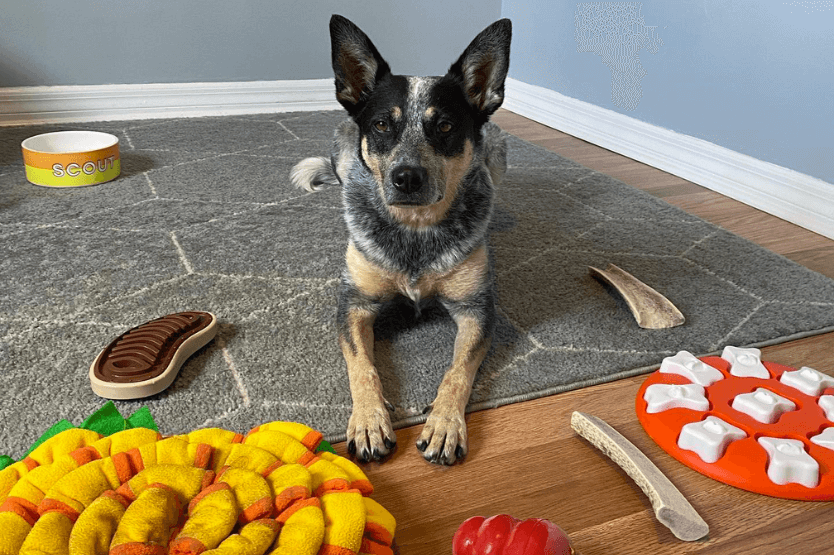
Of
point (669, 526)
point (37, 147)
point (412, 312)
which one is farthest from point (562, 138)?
point (669, 526)

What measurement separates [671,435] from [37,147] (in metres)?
2.76

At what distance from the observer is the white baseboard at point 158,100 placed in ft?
12.1

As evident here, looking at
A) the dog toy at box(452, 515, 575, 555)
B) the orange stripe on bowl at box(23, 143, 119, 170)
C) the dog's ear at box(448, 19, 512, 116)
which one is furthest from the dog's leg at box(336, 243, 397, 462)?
the orange stripe on bowl at box(23, 143, 119, 170)

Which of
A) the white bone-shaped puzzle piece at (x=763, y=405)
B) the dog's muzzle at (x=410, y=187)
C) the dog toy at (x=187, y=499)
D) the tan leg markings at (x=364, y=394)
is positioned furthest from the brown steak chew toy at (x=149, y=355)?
the white bone-shaped puzzle piece at (x=763, y=405)

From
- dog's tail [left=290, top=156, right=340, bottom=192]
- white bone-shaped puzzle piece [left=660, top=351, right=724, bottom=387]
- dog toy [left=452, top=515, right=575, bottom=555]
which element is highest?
dog toy [left=452, top=515, right=575, bottom=555]

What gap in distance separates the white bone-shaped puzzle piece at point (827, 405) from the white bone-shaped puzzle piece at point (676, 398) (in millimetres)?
237

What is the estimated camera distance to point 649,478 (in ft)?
4.24

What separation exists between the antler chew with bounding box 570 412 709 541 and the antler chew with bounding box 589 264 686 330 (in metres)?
0.56

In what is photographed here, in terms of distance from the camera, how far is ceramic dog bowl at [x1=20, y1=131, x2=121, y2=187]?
2.76m

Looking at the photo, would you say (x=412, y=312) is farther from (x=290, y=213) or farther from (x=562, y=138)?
(x=562, y=138)

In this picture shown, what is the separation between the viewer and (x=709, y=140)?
3102 millimetres

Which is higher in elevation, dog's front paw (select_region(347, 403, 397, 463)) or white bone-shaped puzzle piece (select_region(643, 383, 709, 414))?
white bone-shaped puzzle piece (select_region(643, 383, 709, 414))

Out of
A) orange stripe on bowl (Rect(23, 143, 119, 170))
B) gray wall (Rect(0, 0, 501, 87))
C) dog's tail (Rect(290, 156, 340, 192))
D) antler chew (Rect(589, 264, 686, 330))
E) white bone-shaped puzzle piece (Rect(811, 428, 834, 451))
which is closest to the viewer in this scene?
white bone-shaped puzzle piece (Rect(811, 428, 834, 451))

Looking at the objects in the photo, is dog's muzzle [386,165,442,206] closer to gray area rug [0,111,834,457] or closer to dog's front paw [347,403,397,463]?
gray area rug [0,111,834,457]
